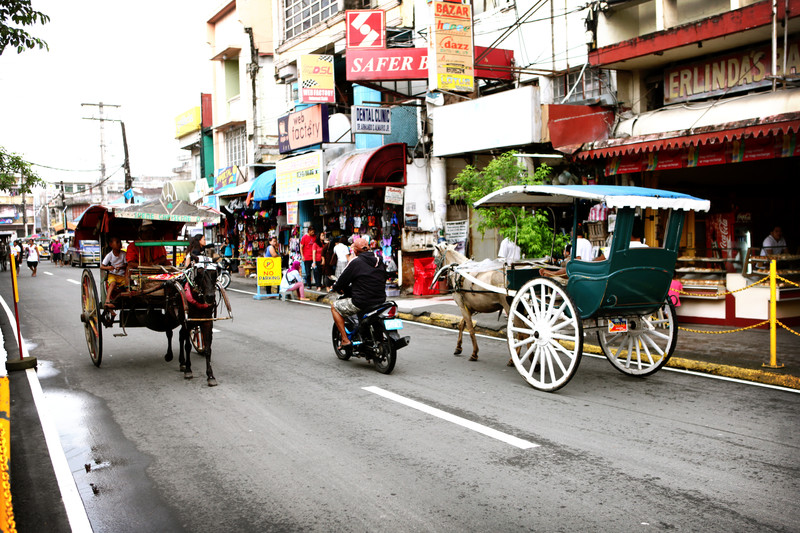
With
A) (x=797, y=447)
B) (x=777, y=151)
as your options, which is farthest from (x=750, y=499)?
(x=777, y=151)

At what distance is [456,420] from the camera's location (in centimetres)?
703

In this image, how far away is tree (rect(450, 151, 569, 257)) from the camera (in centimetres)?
1499

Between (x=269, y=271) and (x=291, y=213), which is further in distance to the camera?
(x=291, y=213)

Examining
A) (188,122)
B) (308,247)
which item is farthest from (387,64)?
(188,122)

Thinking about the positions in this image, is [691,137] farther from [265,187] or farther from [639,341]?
[265,187]

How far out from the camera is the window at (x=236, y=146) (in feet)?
114

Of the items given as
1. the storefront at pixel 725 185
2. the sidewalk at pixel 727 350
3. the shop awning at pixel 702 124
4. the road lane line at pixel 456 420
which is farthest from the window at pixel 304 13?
the road lane line at pixel 456 420

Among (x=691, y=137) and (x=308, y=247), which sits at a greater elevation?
(x=691, y=137)

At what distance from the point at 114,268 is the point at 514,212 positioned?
330 inches

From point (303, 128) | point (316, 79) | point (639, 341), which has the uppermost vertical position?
point (316, 79)

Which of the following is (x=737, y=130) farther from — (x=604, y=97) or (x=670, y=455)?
(x=670, y=455)

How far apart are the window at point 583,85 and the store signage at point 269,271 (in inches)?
370

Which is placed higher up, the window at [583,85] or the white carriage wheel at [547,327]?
the window at [583,85]

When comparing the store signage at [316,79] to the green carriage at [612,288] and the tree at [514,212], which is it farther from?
the green carriage at [612,288]
